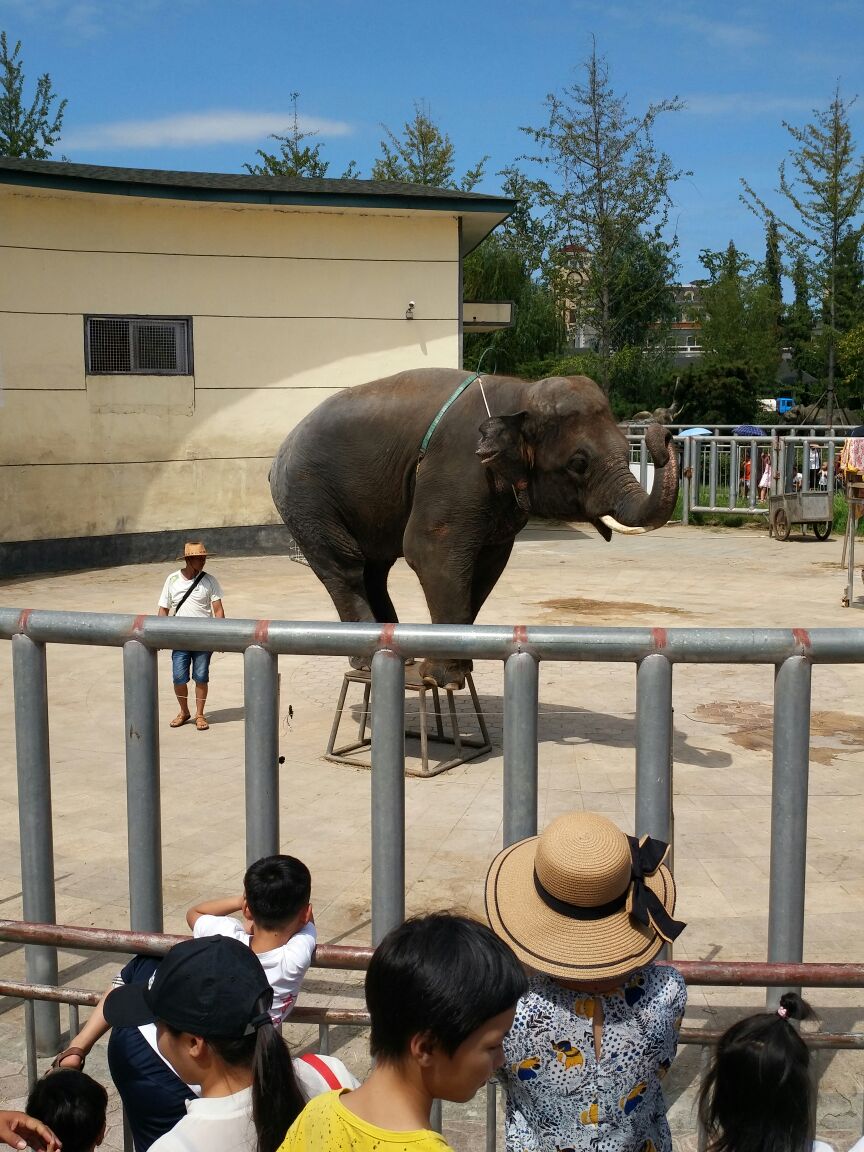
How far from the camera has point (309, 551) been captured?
786 centimetres

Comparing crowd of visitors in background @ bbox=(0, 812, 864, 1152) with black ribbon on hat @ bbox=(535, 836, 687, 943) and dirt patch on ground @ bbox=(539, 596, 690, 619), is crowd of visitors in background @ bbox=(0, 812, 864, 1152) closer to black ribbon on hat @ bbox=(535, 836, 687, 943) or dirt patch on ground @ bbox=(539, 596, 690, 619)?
black ribbon on hat @ bbox=(535, 836, 687, 943)

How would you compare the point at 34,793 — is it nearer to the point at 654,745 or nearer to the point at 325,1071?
the point at 325,1071

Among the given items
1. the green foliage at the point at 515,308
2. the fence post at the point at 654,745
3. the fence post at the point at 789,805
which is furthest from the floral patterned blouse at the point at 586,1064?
the green foliage at the point at 515,308

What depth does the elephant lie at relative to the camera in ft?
23.6

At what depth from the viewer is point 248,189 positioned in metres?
17.4

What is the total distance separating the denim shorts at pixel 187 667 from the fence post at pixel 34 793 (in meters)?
4.31

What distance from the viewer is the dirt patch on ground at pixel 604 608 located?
11852 mm

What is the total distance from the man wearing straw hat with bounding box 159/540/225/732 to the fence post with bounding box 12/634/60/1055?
4.36 metres

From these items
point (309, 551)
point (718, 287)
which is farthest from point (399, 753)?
point (718, 287)

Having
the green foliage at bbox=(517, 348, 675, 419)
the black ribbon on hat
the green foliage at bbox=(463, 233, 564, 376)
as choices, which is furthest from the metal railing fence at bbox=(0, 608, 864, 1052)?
the green foliage at bbox=(463, 233, 564, 376)

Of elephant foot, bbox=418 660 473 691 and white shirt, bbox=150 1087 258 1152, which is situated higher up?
white shirt, bbox=150 1087 258 1152

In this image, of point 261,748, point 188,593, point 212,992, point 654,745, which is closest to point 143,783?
point 261,748

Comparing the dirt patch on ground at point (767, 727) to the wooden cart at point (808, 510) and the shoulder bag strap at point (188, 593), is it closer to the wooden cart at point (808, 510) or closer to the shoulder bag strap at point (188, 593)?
the shoulder bag strap at point (188, 593)

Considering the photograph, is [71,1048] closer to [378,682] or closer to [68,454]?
[378,682]
